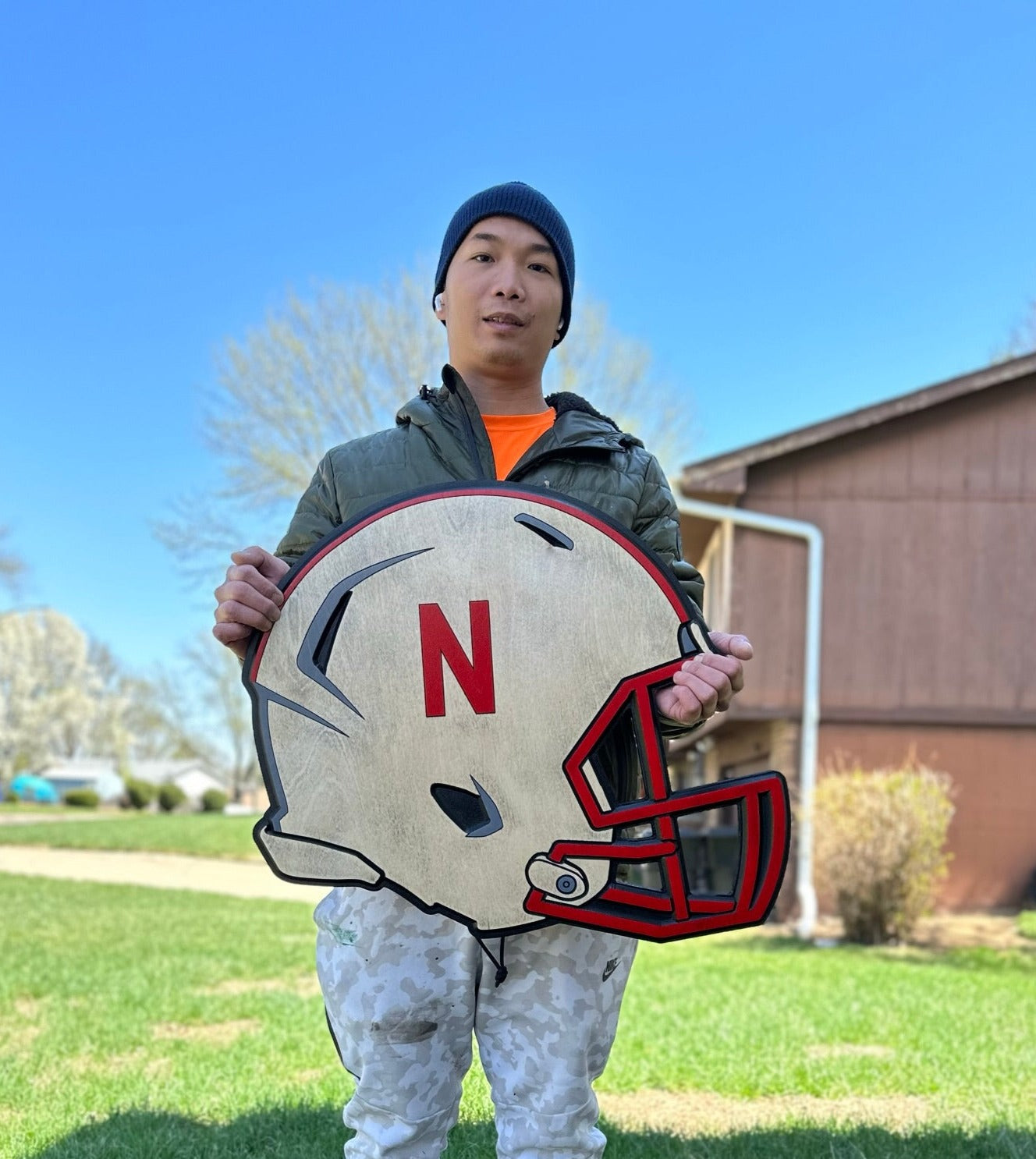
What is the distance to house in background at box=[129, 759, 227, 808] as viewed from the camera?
2763 inches

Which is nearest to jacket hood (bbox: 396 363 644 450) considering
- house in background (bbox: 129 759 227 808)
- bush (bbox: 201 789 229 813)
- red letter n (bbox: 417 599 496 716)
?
red letter n (bbox: 417 599 496 716)

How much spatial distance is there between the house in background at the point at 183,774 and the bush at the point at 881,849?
64880 millimetres

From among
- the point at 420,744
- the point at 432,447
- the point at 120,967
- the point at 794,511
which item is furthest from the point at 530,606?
the point at 794,511

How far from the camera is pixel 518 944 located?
1.85 metres

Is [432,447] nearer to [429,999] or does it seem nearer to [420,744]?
[420,744]

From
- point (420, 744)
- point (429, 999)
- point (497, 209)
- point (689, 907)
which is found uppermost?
point (497, 209)

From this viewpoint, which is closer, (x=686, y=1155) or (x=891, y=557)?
(x=686, y=1155)

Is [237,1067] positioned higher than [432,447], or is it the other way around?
[432,447]

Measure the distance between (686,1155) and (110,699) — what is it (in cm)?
6968

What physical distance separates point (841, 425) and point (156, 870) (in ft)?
35.0

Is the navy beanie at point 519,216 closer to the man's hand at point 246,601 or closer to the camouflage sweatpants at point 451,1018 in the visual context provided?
the man's hand at point 246,601

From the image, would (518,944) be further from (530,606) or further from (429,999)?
(530,606)

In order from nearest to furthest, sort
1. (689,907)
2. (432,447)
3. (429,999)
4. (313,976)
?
(689,907)
(429,999)
(432,447)
(313,976)

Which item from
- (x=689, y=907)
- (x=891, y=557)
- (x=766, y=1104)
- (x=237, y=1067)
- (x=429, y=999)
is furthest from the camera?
(x=891, y=557)
